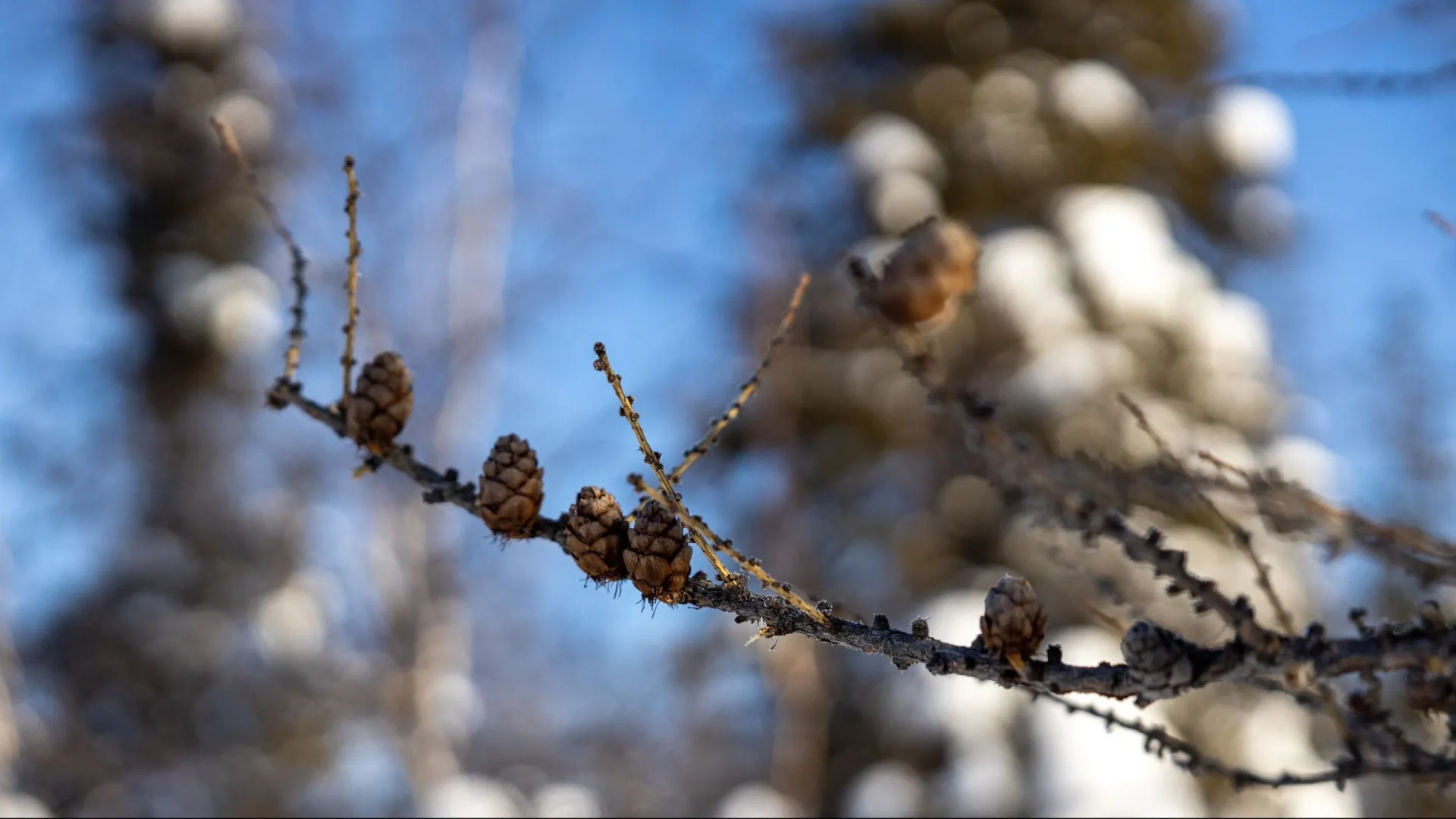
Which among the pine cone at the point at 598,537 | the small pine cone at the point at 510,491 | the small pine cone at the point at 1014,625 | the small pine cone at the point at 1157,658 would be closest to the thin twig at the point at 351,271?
the small pine cone at the point at 510,491

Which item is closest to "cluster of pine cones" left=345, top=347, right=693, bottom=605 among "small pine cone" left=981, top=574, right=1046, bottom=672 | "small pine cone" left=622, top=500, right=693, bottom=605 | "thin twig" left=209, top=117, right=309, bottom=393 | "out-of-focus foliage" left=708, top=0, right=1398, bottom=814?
"small pine cone" left=622, top=500, right=693, bottom=605

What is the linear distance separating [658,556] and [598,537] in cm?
9

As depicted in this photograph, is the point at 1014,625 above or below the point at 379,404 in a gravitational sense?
below

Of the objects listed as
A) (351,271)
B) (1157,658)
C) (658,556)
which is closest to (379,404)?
(351,271)

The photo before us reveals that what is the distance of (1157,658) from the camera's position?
0.76m

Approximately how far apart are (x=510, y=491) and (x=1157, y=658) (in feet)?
2.09

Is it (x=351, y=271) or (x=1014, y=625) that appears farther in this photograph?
(x=351, y=271)

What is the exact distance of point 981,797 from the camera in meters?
4.52

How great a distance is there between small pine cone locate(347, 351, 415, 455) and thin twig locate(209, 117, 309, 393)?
158 millimetres

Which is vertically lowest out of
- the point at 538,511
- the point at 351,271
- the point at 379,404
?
the point at 538,511

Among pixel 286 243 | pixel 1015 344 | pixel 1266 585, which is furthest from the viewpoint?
pixel 1015 344

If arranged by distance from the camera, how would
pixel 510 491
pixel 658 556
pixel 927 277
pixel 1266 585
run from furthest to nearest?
Answer: pixel 510 491
pixel 658 556
pixel 1266 585
pixel 927 277

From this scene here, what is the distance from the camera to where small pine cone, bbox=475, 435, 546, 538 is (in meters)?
1.03

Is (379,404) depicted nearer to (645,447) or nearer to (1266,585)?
(645,447)
